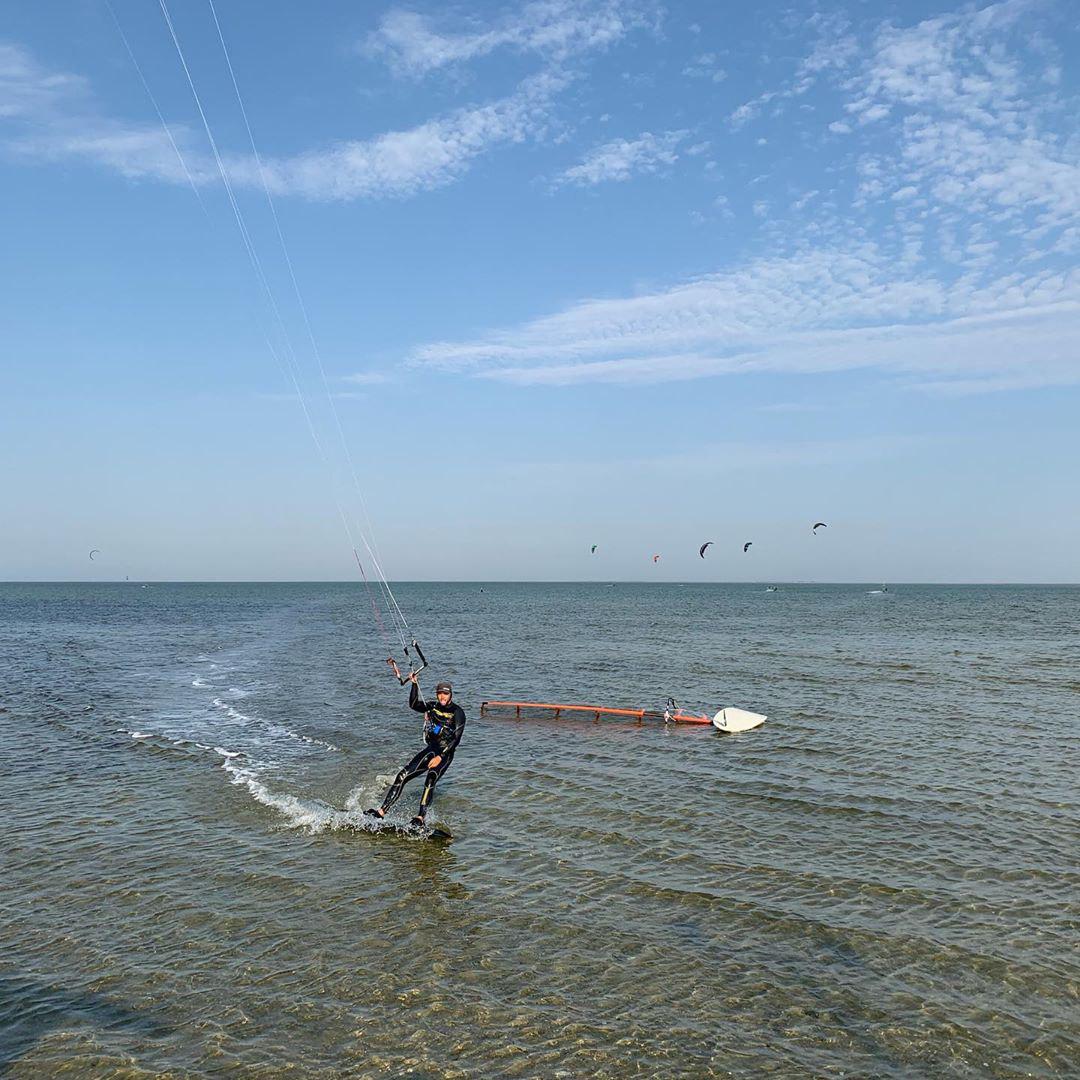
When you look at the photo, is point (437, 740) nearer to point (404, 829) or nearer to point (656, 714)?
point (404, 829)

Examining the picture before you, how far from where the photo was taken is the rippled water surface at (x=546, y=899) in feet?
26.2

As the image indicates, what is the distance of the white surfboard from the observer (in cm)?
2408

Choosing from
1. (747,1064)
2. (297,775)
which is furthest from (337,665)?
(747,1064)

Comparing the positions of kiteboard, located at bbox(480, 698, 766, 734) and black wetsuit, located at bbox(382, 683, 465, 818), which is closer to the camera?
black wetsuit, located at bbox(382, 683, 465, 818)

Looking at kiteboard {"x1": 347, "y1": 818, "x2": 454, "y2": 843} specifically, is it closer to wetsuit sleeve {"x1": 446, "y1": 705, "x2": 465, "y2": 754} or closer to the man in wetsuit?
the man in wetsuit

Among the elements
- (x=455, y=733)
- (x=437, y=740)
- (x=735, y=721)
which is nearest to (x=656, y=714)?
(x=735, y=721)

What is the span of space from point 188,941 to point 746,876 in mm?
7808

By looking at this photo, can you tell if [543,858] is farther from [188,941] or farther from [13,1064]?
[13,1064]

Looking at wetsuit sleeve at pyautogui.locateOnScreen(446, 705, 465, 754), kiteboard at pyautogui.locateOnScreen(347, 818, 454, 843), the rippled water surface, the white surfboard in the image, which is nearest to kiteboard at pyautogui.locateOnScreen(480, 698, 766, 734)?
the white surfboard

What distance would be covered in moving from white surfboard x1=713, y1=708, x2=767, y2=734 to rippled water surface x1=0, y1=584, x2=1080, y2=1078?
52 cm

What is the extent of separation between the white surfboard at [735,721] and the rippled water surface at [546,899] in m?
0.52

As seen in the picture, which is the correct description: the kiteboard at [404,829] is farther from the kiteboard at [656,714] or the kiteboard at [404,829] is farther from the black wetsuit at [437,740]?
the kiteboard at [656,714]

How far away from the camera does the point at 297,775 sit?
60.8 feet

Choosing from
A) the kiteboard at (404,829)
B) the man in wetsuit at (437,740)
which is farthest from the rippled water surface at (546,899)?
the man in wetsuit at (437,740)
